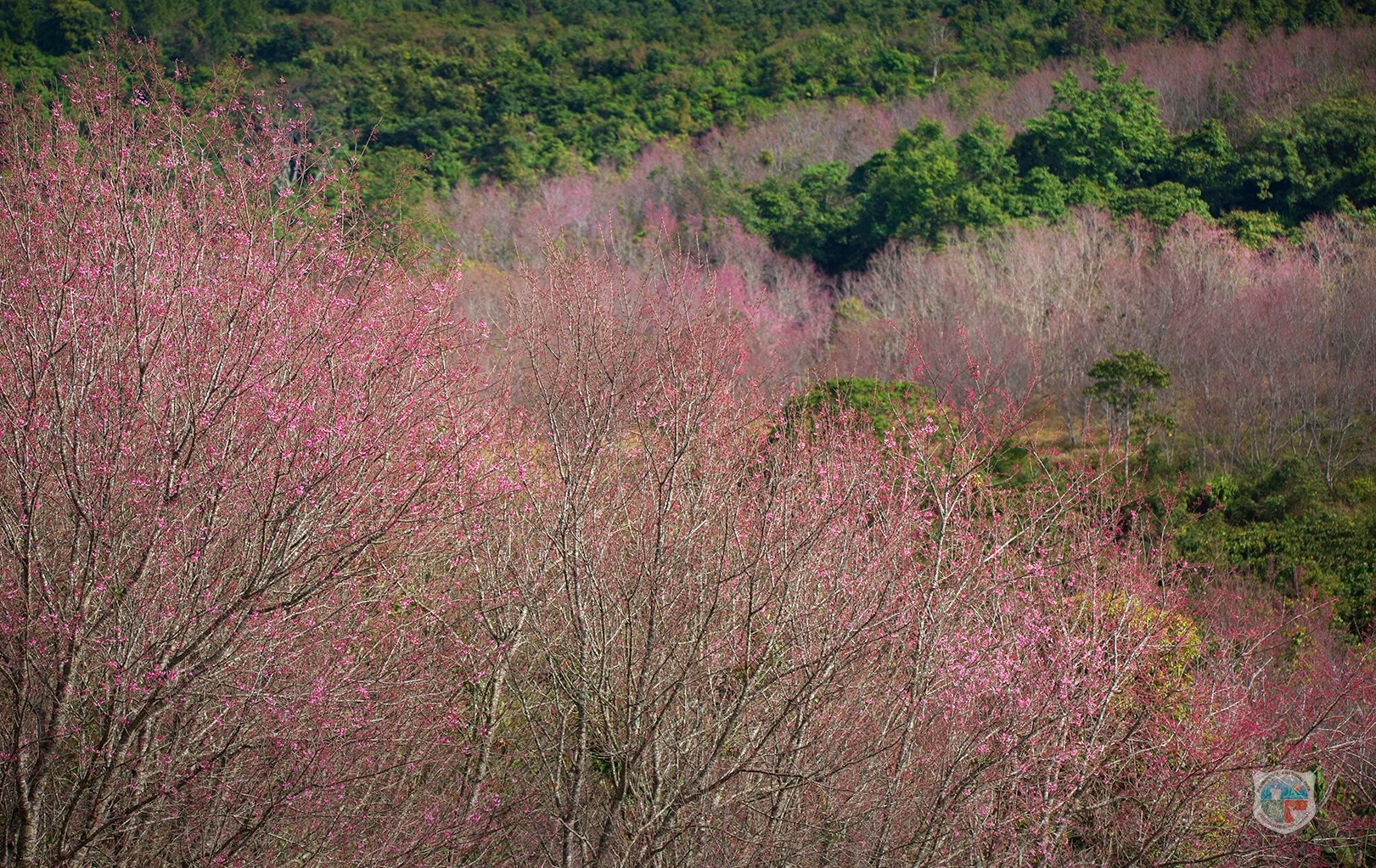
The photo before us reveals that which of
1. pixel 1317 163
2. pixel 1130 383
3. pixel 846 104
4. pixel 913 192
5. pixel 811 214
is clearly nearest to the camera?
pixel 1130 383

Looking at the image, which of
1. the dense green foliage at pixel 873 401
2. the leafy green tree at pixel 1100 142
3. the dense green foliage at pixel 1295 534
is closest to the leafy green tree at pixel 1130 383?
the dense green foliage at pixel 1295 534

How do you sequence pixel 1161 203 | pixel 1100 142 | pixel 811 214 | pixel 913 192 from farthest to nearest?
pixel 811 214 < pixel 1100 142 < pixel 913 192 < pixel 1161 203

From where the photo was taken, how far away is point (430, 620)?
7180 mm

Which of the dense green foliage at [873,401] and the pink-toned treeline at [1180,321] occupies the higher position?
the dense green foliage at [873,401]

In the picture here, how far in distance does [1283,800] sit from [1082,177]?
23603 mm

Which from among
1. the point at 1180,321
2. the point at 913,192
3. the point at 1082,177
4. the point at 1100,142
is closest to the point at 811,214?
the point at 913,192

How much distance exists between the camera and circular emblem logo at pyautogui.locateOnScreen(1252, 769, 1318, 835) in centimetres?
738

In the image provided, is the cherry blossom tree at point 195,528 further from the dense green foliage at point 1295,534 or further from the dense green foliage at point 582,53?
the dense green foliage at point 582,53

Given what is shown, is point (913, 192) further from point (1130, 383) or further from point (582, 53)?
point (582, 53)

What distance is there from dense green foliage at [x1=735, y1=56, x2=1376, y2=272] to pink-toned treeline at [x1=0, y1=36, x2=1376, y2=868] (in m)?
21.5

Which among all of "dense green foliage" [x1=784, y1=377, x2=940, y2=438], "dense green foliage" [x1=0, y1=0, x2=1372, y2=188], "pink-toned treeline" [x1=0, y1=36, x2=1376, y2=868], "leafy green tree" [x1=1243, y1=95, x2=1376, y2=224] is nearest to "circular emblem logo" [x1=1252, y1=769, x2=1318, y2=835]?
"pink-toned treeline" [x1=0, y1=36, x2=1376, y2=868]

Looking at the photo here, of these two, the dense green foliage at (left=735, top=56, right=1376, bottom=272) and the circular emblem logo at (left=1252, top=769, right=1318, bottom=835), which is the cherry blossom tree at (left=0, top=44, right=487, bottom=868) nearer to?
the circular emblem logo at (left=1252, top=769, right=1318, bottom=835)

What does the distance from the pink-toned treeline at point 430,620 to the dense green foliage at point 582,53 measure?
2470 centimetres

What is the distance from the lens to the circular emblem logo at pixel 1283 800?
7.38m
